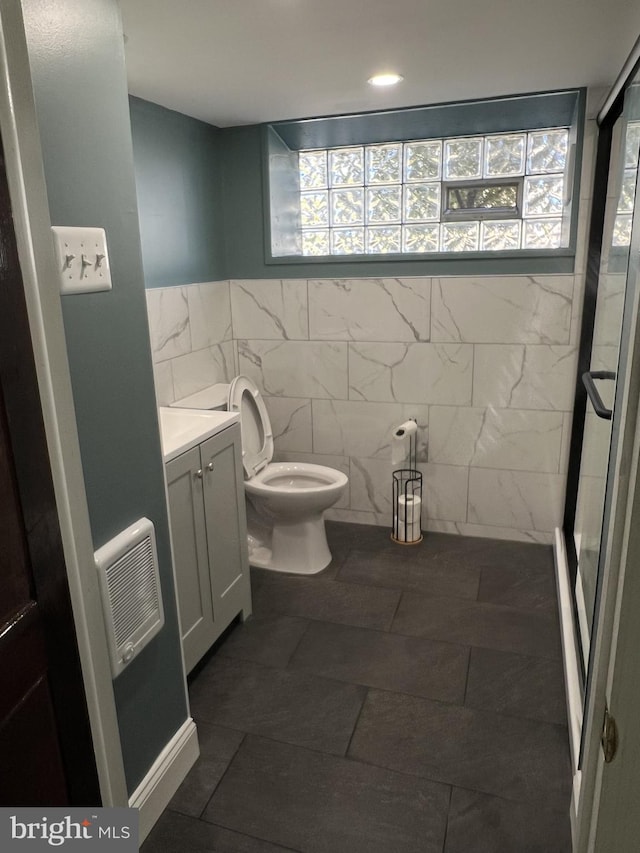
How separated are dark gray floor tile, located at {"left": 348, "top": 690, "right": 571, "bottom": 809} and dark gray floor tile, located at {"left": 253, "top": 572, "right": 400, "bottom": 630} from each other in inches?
19.5

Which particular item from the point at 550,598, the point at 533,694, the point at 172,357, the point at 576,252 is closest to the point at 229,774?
the point at 533,694

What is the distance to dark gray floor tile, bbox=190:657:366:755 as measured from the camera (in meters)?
1.99

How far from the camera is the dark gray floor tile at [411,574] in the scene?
2828 mm

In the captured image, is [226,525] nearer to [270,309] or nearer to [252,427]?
[252,427]

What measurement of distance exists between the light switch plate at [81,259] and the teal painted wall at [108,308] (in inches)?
1.0

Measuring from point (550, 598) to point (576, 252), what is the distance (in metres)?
1.59

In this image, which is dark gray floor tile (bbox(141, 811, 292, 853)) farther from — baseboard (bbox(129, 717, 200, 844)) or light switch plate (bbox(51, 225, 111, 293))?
light switch plate (bbox(51, 225, 111, 293))

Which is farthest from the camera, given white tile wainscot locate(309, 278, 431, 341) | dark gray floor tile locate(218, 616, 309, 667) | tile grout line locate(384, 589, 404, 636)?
white tile wainscot locate(309, 278, 431, 341)

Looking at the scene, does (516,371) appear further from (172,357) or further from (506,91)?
(172,357)

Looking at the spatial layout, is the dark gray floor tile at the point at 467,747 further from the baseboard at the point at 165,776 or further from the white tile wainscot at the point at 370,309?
the white tile wainscot at the point at 370,309

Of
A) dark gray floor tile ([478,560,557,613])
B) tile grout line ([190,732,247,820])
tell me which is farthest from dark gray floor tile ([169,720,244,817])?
dark gray floor tile ([478,560,557,613])

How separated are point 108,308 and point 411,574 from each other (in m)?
2.04

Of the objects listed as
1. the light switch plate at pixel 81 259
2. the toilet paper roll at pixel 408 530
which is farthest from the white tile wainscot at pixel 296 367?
the light switch plate at pixel 81 259

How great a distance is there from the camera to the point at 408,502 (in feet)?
10.6
